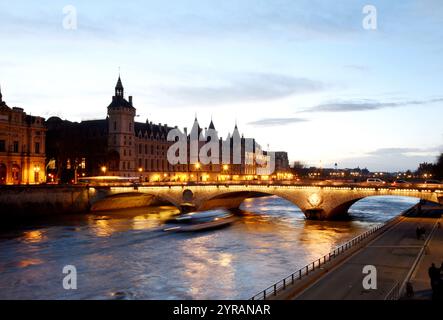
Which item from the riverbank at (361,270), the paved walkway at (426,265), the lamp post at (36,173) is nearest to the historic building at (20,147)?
the lamp post at (36,173)

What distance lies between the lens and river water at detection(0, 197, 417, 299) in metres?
38.9

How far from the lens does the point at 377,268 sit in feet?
125

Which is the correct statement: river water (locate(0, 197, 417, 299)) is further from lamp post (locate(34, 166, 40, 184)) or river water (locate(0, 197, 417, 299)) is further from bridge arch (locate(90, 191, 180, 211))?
lamp post (locate(34, 166, 40, 184))

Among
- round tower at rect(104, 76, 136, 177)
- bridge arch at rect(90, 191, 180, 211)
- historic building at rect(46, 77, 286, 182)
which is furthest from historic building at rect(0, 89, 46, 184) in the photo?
round tower at rect(104, 76, 136, 177)

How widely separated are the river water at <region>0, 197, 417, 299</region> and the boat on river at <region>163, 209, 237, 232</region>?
2.92m

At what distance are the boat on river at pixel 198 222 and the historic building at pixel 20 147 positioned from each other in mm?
39927

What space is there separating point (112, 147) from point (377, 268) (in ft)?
352

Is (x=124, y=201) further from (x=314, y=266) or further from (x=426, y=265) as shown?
(x=426, y=265)

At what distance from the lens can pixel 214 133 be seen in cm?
19900

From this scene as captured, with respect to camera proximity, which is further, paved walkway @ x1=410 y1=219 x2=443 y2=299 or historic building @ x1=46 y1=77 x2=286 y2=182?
historic building @ x1=46 y1=77 x2=286 y2=182

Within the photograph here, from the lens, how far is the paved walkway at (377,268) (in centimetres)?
3031

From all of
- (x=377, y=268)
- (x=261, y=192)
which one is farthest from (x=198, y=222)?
(x=377, y=268)
